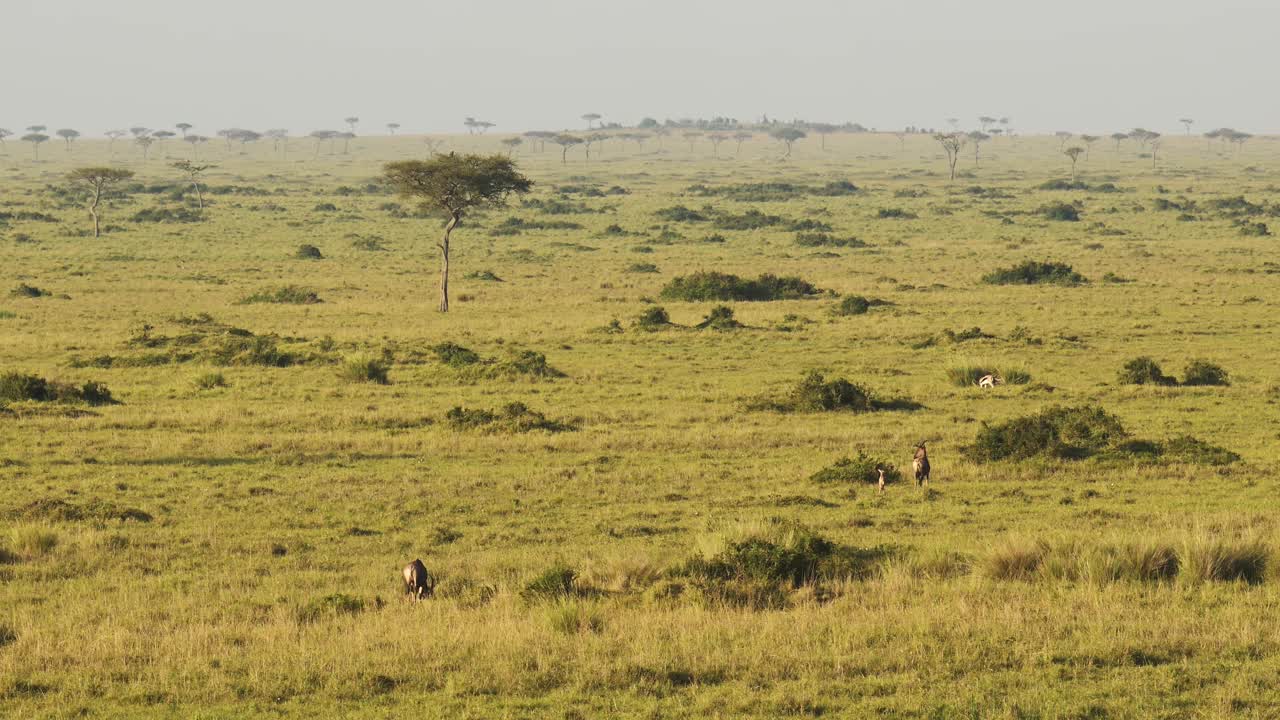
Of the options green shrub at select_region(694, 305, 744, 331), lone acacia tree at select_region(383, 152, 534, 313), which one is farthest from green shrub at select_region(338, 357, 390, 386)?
lone acacia tree at select_region(383, 152, 534, 313)

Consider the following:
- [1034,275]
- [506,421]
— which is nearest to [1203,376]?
[506,421]

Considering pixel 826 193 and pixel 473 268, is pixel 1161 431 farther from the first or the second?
pixel 826 193

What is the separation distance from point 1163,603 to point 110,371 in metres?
25.7

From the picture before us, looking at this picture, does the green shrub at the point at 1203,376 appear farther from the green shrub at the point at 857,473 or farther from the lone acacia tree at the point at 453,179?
the lone acacia tree at the point at 453,179

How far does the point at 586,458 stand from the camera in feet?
69.1

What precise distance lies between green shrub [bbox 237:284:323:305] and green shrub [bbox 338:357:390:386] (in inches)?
743

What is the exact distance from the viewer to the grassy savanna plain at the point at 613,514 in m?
9.65

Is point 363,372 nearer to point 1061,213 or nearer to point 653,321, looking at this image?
point 653,321

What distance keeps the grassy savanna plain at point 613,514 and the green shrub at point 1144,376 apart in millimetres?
861

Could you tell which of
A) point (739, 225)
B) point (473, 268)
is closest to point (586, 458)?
point (473, 268)

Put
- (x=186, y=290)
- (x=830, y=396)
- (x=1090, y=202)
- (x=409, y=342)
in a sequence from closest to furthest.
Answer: (x=830, y=396)
(x=409, y=342)
(x=186, y=290)
(x=1090, y=202)

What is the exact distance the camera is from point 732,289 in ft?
161

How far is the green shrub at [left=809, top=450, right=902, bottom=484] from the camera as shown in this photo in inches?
749

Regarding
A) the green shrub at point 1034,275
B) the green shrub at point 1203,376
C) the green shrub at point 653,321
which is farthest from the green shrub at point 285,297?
the green shrub at point 1203,376
